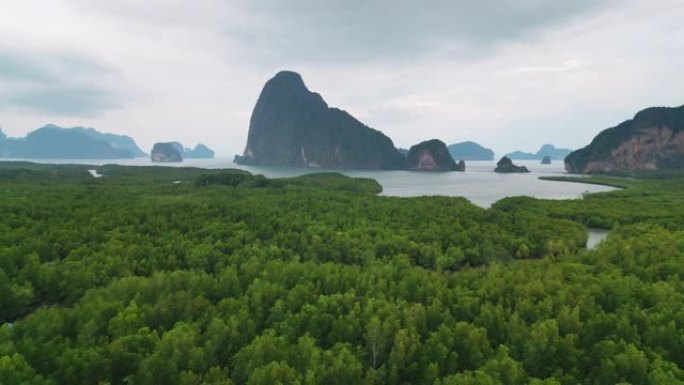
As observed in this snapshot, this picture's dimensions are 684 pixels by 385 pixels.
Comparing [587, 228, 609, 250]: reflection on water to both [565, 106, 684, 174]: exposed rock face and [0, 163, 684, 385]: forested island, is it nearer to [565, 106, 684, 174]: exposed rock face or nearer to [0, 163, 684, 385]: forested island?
[0, 163, 684, 385]: forested island

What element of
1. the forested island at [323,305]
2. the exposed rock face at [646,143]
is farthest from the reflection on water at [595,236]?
the exposed rock face at [646,143]

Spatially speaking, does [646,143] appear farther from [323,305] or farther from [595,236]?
[323,305]

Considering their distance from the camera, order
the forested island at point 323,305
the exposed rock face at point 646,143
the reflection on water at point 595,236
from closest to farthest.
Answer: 1. the forested island at point 323,305
2. the reflection on water at point 595,236
3. the exposed rock face at point 646,143

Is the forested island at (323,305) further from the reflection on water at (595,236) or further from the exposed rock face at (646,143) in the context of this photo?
the exposed rock face at (646,143)

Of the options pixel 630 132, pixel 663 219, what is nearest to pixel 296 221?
pixel 663 219

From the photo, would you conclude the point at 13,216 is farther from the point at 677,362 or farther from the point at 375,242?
the point at 677,362

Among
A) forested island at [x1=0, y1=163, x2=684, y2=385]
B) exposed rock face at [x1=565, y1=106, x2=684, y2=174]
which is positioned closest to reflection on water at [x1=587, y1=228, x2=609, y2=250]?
forested island at [x1=0, y1=163, x2=684, y2=385]
